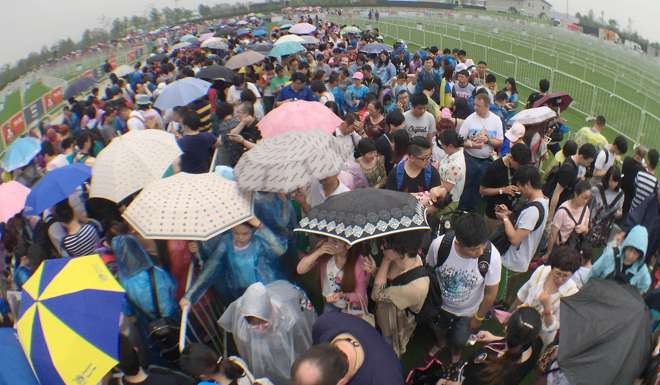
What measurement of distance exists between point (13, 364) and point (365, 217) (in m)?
2.04

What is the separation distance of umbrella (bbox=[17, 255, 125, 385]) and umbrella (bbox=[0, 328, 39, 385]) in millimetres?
59

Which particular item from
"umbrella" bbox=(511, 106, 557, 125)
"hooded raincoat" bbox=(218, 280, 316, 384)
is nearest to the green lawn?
"umbrella" bbox=(511, 106, 557, 125)

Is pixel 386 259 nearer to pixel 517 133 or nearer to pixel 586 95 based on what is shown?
pixel 517 133

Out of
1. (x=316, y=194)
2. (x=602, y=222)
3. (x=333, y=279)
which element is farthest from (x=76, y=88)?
(x=602, y=222)

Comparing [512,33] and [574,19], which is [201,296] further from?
[574,19]

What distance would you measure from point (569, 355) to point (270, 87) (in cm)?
846

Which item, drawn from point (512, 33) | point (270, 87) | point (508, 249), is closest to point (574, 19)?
point (512, 33)

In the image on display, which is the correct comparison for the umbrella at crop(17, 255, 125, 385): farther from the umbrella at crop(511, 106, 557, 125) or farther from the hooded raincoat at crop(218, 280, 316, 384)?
Answer: the umbrella at crop(511, 106, 557, 125)

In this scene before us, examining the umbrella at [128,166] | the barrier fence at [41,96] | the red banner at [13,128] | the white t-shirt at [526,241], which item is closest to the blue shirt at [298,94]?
the umbrella at [128,166]

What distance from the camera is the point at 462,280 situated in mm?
3248

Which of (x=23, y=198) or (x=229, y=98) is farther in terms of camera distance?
(x=229, y=98)

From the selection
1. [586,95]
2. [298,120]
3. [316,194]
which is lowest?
[586,95]

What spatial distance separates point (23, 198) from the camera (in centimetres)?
429

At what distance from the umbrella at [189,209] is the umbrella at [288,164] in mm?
185
